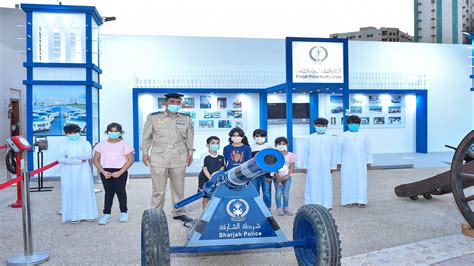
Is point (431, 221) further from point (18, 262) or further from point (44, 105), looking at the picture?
point (44, 105)

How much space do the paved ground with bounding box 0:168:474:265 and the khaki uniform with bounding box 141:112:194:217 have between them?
0.54 m

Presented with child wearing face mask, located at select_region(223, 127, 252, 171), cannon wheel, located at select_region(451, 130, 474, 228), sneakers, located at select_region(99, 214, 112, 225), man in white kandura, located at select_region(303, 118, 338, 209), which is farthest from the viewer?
man in white kandura, located at select_region(303, 118, 338, 209)

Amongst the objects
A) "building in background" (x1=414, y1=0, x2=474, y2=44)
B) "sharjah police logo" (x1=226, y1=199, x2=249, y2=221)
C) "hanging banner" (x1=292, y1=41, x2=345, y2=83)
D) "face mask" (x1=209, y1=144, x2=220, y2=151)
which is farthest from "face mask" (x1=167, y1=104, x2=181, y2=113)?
"building in background" (x1=414, y1=0, x2=474, y2=44)

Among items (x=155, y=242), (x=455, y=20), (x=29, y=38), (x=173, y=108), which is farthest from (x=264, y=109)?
(x=455, y=20)

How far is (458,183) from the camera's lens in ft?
15.7

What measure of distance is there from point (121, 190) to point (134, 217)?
Answer: 0.55m

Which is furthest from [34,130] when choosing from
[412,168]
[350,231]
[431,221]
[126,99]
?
[412,168]

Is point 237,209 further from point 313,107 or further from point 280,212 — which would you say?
point 313,107

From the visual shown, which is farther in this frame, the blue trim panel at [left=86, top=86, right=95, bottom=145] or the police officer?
the blue trim panel at [left=86, top=86, right=95, bottom=145]

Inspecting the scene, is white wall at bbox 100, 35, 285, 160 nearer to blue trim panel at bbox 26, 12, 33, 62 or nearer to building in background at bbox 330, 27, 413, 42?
blue trim panel at bbox 26, 12, 33, 62

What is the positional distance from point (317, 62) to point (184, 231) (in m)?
6.90

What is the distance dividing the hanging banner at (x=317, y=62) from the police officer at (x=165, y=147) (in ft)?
19.1

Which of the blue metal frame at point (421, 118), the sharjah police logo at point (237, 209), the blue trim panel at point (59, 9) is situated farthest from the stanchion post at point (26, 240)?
the blue metal frame at point (421, 118)

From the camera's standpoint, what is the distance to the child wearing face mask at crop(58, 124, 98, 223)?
19.3 feet
